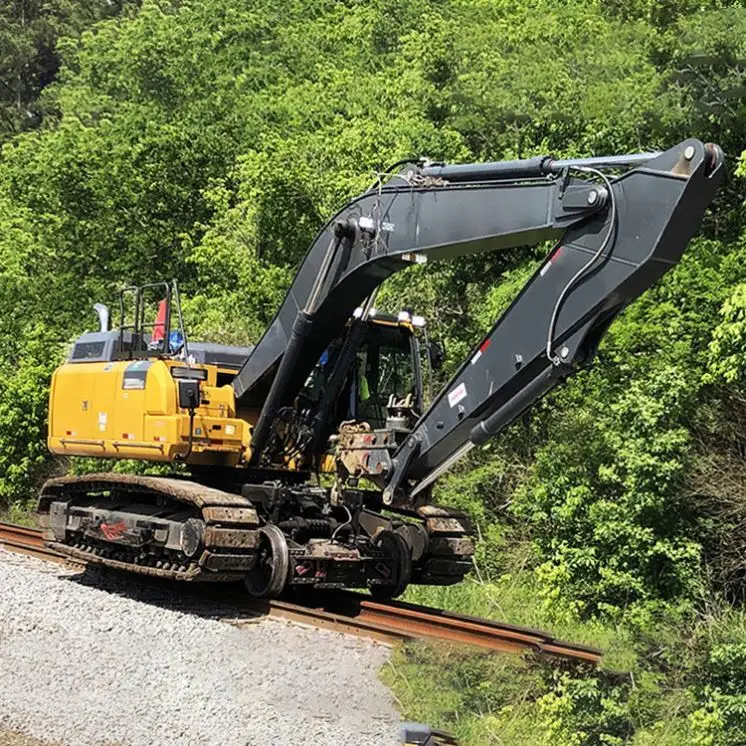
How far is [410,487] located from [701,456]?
5576mm

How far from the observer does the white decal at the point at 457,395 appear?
346 inches

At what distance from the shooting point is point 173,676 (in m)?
7.95

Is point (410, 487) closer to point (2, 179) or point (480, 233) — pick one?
point (480, 233)

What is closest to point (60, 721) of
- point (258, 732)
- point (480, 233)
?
point (258, 732)

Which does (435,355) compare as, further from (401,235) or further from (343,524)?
(401,235)

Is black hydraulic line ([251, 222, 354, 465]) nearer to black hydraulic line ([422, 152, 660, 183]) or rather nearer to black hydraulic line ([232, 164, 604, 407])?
black hydraulic line ([232, 164, 604, 407])

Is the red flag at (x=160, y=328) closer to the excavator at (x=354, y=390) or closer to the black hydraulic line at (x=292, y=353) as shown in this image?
the excavator at (x=354, y=390)

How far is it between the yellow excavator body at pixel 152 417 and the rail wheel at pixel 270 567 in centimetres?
107

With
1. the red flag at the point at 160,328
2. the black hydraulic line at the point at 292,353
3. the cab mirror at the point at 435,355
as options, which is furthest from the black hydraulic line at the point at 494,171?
the red flag at the point at 160,328

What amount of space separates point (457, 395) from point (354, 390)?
295 centimetres

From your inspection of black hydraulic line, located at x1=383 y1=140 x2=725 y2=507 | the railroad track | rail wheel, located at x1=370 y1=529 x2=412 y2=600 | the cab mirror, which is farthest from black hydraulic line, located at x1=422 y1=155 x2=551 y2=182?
rail wheel, located at x1=370 y1=529 x2=412 y2=600

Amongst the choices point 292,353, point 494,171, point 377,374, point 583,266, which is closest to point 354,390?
point 377,374

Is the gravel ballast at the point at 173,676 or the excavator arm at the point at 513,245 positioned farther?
the excavator arm at the point at 513,245

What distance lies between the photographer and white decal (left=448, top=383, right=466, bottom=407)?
878 centimetres
